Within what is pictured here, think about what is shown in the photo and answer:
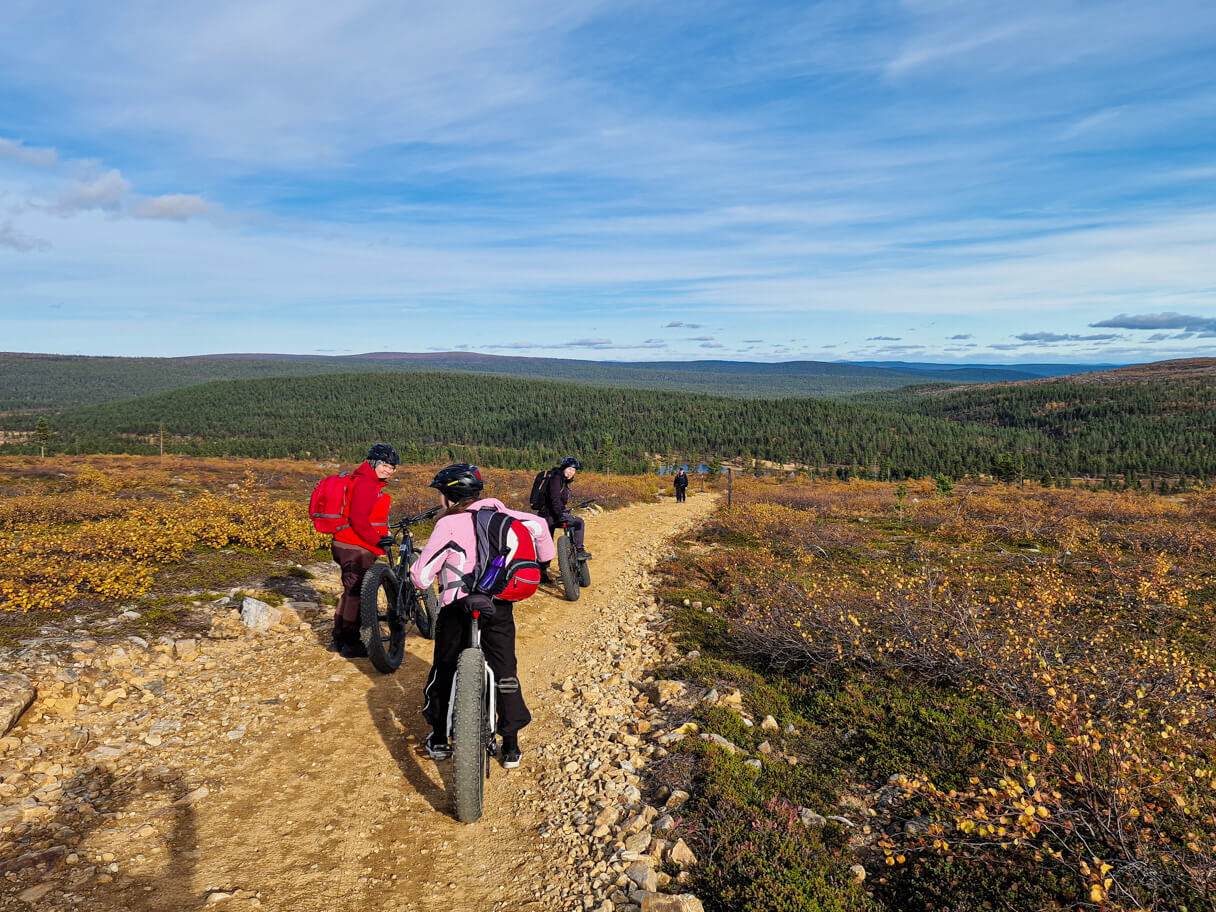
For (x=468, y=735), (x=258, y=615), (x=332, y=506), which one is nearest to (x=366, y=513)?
(x=332, y=506)

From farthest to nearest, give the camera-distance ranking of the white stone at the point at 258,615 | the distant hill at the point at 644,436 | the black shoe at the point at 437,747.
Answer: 1. the distant hill at the point at 644,436
2. the white stone at the point at 258,615
3. the black shoe at the point at 437,747

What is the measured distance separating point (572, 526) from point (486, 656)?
6268 millimetres

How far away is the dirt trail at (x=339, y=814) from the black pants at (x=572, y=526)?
376cm

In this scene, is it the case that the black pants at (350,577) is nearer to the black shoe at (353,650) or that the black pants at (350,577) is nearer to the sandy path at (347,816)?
the black shoe at (353,650)

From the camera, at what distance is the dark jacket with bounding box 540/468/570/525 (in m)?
11.3

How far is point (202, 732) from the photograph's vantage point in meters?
6.19

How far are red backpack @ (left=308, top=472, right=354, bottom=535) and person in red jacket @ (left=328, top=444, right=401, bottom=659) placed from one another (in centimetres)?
8

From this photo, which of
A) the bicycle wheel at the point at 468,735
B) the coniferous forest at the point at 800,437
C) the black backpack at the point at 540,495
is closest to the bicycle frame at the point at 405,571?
the bicycle wheel at the point at 468,735

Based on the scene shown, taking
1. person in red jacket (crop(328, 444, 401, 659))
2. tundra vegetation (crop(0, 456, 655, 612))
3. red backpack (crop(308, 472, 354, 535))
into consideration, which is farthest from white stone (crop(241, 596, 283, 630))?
red backpack (crop(308, 472, 354, 535))

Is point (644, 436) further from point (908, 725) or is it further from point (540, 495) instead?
point (908, 725)

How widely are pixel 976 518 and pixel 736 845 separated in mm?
19814

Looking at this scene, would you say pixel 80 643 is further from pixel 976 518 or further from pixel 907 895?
pixel 976 518

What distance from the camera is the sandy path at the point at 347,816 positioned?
13.7 ft

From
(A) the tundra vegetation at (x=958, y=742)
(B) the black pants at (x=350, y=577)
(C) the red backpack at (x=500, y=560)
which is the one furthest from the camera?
(B) the black pants at (x=350, y=577)
